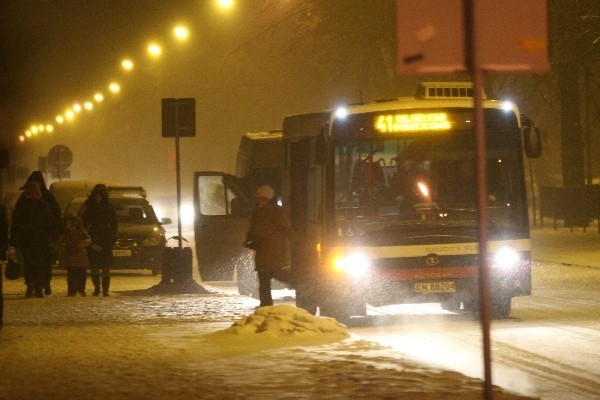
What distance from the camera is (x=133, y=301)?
21.5m

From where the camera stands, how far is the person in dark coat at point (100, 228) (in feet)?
74.7

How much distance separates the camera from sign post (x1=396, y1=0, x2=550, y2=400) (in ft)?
24.8

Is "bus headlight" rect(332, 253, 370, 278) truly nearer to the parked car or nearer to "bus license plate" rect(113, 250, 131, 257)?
the parked car

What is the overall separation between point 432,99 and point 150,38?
2872cm

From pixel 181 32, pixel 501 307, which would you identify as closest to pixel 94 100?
pixel 181 32

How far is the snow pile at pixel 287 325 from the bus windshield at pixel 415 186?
3090 millimetres

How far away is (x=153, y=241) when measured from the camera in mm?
30078

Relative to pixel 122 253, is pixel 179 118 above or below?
above

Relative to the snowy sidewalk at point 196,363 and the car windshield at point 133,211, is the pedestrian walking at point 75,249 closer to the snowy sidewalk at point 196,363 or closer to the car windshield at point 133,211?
the snowy sidewalk at point 196,363

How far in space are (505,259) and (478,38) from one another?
10695mm

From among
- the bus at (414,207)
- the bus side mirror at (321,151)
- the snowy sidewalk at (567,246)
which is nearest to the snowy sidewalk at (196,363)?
the bus at (414,207)

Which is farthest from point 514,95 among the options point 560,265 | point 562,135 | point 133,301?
point 133,301

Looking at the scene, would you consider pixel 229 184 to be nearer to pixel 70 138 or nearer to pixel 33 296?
pixel 33 296

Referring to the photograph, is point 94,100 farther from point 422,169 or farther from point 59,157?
point 422,169
